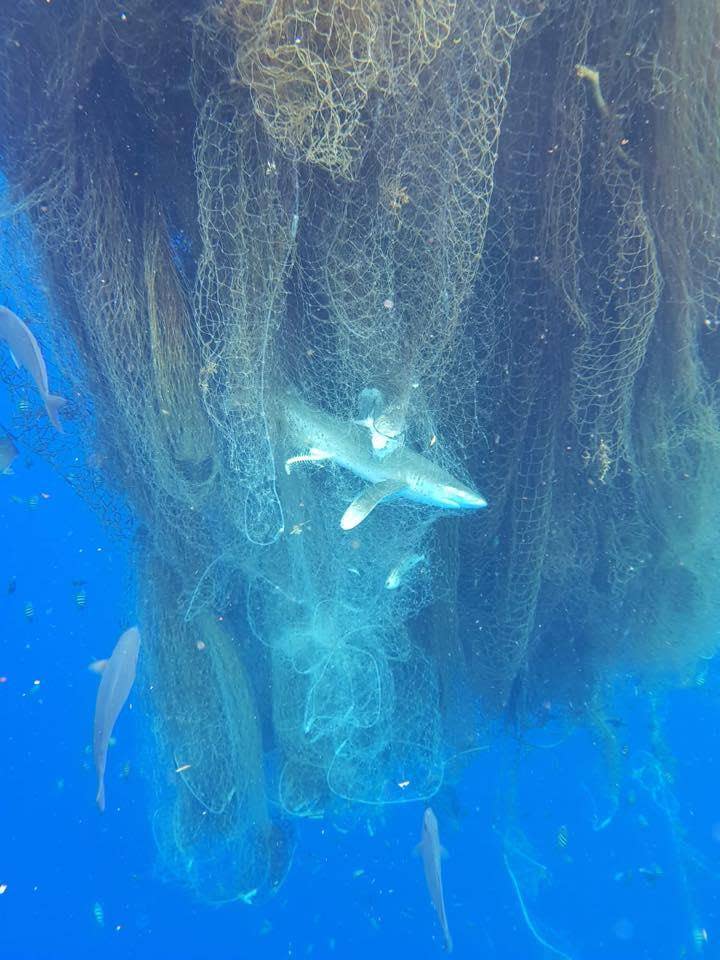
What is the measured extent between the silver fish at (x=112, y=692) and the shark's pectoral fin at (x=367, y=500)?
1.55 meters

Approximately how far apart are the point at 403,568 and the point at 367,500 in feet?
1.77

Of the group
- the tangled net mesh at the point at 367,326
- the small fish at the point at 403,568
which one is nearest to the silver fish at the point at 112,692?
the tangled net mesh at the point at 367,326

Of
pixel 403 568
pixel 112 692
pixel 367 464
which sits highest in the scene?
pixel 367 464

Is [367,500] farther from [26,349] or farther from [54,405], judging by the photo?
[26,349]

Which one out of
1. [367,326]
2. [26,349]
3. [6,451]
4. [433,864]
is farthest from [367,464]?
[6,451]

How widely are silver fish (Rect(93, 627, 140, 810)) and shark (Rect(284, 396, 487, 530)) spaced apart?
1540mm

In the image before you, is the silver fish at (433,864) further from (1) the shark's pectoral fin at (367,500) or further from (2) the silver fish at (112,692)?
(1) the shark's pectoral fin at (367,500)

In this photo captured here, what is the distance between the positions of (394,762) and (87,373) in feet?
11.9

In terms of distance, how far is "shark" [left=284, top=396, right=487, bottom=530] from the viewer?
3.19 meters

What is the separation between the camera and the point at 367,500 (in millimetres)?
3381

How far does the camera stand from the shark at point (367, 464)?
10.5 feet

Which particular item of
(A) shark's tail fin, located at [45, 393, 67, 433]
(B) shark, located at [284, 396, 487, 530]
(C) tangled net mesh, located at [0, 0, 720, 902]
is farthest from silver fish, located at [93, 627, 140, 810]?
(B) shark, located at [284, 396, 487, 530]

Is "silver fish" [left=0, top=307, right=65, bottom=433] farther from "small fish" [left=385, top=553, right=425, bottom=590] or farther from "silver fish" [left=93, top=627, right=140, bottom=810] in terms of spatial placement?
"small fish" [left=385, top=553, right=425, bottom=590]

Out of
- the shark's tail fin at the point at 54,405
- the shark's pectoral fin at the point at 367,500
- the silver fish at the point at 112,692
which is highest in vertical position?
the shark's tail fin at the point at 54,405
